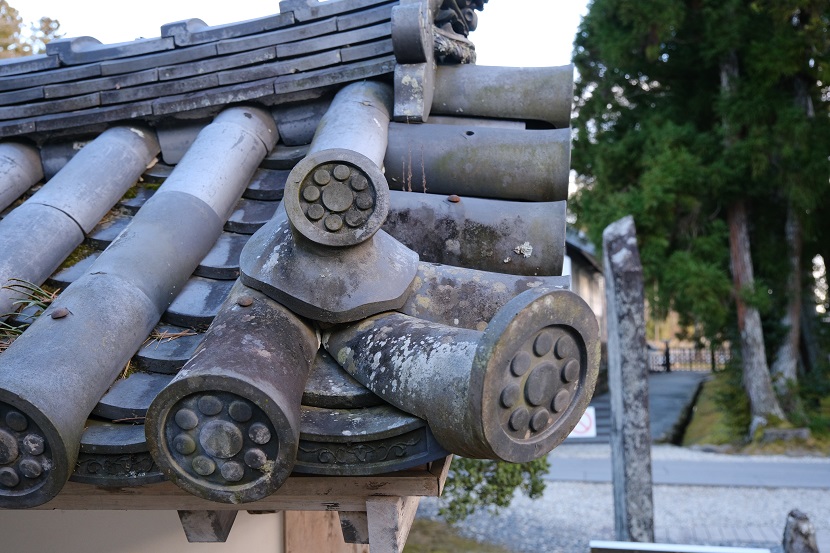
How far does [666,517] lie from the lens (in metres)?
8.50

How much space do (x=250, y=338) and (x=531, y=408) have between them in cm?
56

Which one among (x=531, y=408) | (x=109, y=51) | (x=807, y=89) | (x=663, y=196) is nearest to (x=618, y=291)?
(x=109, y=51)

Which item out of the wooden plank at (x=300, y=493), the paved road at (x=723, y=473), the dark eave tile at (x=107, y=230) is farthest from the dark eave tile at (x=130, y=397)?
the paved road at (x=723, y=473)

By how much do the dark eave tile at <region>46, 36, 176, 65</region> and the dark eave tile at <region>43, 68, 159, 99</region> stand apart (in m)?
0.10

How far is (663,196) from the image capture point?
10875mm

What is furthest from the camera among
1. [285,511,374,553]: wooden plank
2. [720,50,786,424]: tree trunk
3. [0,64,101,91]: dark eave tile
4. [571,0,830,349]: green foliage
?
[720,50,786,424]: tree trunk

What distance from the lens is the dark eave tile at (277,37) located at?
7.91ft

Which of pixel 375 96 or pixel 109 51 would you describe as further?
pixel 109 51

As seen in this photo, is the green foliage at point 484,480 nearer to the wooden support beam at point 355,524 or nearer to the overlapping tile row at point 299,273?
the overlapping tile row at point 299,273

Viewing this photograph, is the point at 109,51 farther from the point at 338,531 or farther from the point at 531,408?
the point at 338,531

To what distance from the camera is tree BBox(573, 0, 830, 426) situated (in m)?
10.7

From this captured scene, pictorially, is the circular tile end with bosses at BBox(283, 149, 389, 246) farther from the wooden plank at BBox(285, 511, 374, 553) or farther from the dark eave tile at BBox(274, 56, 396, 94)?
the wooden plank at BBox(285, 511, 374, 553)

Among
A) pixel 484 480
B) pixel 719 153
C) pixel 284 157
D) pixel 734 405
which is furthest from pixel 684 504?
pixel 284 157

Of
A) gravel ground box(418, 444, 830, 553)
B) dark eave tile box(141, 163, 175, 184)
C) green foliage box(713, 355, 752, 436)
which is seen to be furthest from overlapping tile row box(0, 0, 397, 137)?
green foliage box(713, 355, 752, 436)
